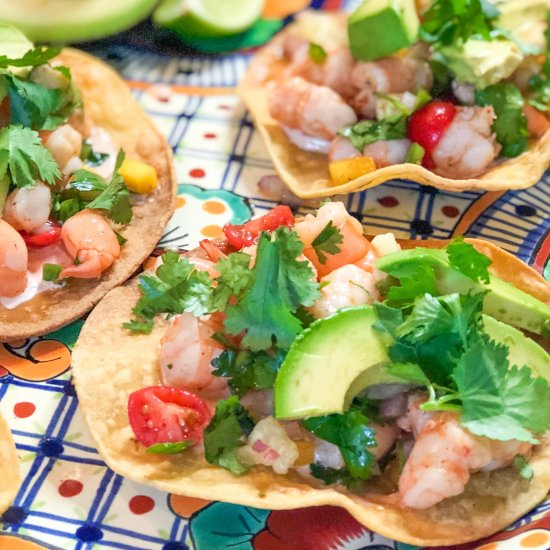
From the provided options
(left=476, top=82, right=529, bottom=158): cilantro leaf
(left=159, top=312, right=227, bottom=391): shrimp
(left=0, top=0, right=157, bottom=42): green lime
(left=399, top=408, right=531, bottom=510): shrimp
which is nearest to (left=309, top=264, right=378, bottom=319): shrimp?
(left=159, top=312, right=227, bottom=391): shrimp

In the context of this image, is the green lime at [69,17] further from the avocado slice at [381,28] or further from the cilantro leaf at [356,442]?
the cilantro leaf at [356,442]

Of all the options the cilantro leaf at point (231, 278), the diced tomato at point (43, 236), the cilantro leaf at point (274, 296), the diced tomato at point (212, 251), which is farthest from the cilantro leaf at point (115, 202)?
the cilantro leaf at point (274, 296)

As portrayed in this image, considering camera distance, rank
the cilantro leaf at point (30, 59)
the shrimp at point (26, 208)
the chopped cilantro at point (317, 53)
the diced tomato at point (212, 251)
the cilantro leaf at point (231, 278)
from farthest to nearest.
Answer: the chopped cilantro at point (317, 53) < the cilantro leaf at point (30, 59) < the shrimp at point (26, 208) < the diced tomato at point (212, 251) < the cilantro leaf at point (231, 278)

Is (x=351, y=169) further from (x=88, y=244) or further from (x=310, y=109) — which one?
(x=88, y=244)

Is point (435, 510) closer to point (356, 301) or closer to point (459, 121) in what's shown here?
point (356, 301)

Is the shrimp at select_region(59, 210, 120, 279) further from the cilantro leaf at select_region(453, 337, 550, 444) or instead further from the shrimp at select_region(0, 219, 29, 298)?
the cilantro leaf at select_region(453, 337, 550, 444)

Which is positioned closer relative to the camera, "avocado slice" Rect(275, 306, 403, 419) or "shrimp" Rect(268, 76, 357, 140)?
"avocado slice" Rect(275, 306, 403, 419)
